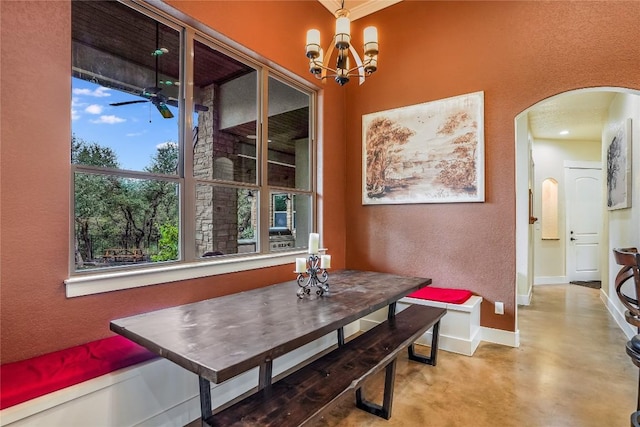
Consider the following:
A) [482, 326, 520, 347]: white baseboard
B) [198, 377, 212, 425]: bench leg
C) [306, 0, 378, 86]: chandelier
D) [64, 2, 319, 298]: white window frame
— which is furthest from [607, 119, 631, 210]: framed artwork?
[198, 377, 212, 425]: bench leg

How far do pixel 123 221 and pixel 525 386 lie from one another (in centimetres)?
322

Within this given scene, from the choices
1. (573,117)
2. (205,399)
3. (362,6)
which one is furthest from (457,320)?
(573,117)

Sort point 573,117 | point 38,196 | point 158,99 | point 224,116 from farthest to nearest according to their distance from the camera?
1. point 573,117
2. point 224,116
3. point 158,99
4. point 38,196

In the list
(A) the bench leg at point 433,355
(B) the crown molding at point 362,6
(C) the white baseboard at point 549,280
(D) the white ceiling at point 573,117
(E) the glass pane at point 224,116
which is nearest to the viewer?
(A) the bench leg at point 433,355

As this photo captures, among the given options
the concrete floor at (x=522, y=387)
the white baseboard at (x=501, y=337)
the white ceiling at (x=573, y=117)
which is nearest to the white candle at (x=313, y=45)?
the concrete floor at (x=522, y=387)

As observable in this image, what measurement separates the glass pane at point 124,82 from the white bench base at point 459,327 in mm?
2747

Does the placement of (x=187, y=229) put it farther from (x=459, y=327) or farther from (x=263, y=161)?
(x=459, y=327)

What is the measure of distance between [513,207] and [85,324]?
354cm

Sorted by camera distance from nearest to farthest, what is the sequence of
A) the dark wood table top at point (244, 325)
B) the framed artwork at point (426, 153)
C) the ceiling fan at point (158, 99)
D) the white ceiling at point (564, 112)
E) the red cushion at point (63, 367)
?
1. the dark wood table top at point (244, 325)
2. the red cushion at point (63, 367)
3. the ceiling fan at point (158, 99)
4. the framed artwork at point (426, 153)
5. the white ceiling at point (564, 112)

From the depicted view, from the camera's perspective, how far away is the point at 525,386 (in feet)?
7.83

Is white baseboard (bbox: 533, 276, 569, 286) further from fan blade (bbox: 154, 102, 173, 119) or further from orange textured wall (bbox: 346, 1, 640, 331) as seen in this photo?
fan blade (bbox: 154, 102, 173, 119)

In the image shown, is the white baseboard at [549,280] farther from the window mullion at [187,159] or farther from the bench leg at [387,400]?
the window mullion at [187,159]

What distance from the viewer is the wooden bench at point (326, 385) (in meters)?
1.39

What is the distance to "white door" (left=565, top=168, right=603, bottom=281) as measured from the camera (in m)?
6.19
